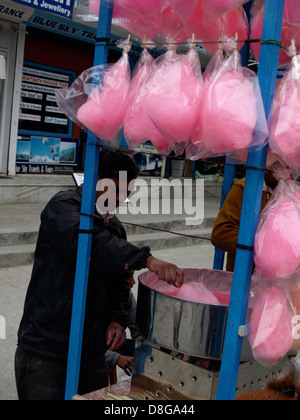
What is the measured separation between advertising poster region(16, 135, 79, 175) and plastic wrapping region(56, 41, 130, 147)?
6679 mm

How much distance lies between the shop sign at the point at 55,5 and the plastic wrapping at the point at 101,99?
511cm

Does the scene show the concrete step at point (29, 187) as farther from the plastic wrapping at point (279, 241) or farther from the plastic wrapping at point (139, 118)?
the plastic wrapping at point (279, 241)

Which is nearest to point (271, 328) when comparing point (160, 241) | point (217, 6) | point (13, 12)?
point (217, 6)

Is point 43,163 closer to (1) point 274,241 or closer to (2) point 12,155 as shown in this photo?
(2) point 12,155

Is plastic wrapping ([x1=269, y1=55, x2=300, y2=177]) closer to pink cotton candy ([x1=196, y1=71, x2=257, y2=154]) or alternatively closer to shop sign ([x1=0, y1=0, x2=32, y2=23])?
pink cotton candy ([x1=196, y1=71, x2=257, y2=154])

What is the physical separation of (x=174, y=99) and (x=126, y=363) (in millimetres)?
1740

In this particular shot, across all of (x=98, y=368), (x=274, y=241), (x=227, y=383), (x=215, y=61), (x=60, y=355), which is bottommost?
(x=98, y=368)

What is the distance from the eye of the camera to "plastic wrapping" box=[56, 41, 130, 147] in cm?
160

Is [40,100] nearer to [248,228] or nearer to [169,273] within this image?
[169,273]

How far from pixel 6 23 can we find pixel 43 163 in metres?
2.43

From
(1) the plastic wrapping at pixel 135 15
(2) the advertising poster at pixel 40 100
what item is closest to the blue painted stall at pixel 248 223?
(1) the plastic wrapping at pixel 135 15

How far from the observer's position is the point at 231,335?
4.70 ft

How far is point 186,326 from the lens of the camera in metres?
1.49
